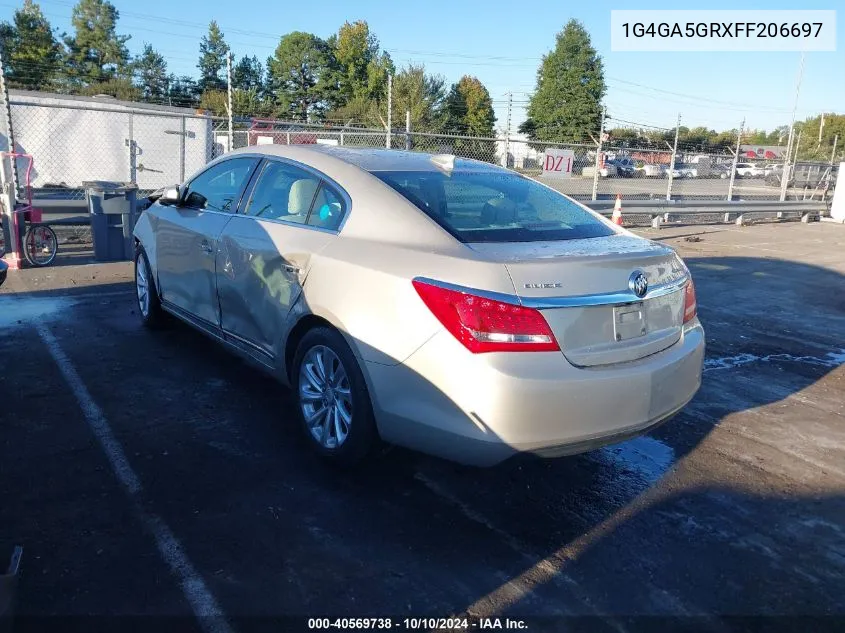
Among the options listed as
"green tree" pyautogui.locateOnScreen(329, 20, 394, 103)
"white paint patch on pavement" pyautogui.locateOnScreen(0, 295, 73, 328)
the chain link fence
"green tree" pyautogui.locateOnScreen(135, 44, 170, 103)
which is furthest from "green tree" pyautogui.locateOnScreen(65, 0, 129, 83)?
"white paint patch on pavement" pyautogui.locateOnScreen(0, 295, 73, 328)

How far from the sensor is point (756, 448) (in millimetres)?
4312

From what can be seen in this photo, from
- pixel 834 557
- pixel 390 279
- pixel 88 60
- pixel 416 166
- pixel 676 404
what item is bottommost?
pixel 834 557

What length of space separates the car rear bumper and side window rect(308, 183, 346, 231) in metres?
0.95

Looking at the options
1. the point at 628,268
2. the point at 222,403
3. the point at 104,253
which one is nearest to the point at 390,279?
the point at 628,268

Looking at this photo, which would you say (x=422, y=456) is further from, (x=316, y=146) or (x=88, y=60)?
(x=88, y=60)

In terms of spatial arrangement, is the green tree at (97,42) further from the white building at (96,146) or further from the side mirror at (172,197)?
the side mirror at (172,197)

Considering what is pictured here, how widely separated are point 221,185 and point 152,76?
68.2 m

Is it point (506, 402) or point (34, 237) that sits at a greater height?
point (506, 402)

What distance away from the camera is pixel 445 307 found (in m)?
2.98

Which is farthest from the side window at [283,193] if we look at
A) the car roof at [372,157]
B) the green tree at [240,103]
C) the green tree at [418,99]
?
the green tree at [240,103]

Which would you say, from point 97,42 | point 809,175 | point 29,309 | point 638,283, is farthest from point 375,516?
point 97,42

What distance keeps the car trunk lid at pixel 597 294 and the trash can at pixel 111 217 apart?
713 cm

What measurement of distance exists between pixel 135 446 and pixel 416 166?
2.30m

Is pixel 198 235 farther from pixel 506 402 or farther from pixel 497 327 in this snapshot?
pixel 506 402
